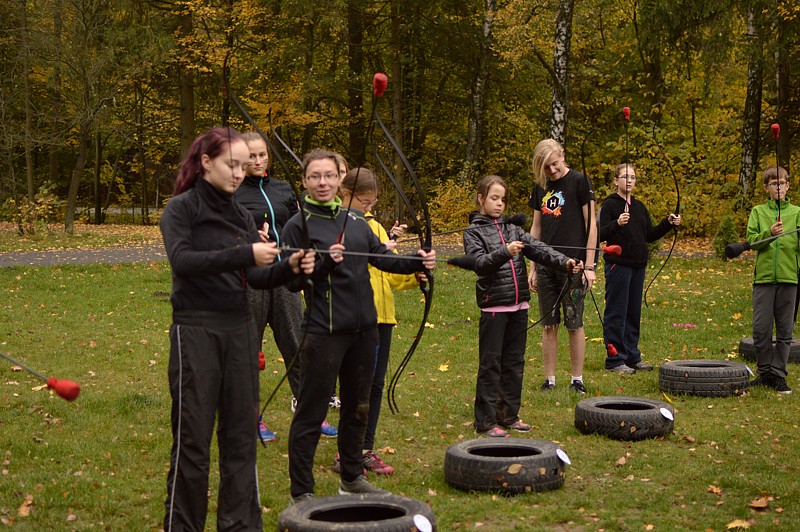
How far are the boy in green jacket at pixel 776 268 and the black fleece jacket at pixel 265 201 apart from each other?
3.77 m

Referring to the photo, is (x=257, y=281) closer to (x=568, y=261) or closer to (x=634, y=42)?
(x=568, y=261)

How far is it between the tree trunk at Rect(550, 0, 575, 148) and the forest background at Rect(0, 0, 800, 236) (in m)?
0.03

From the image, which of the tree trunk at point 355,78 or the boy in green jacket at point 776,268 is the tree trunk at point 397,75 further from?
the boy in green jacket at point 776,268

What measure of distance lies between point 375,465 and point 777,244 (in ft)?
12.7

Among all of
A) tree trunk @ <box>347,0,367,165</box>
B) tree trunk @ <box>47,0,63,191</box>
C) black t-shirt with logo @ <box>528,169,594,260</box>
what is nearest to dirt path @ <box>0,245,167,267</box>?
tree trunk @ <box>47,0,63,191</box>

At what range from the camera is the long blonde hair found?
7.23m

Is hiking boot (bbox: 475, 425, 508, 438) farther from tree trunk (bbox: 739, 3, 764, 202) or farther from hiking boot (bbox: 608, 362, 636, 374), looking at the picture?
tree trunk (bbox: 739, 3, 764, 202)

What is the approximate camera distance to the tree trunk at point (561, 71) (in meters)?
17.7

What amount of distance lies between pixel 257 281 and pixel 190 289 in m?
0.33

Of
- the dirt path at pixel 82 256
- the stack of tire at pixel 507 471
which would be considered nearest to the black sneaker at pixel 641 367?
the stack of tire at pixel 507 471

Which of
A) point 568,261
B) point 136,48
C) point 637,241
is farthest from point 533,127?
point 568,261

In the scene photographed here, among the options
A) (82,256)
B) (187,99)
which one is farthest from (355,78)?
(82,256)

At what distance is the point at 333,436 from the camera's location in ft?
20.8

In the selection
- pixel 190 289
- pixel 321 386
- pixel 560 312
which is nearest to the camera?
pixel 190 289
